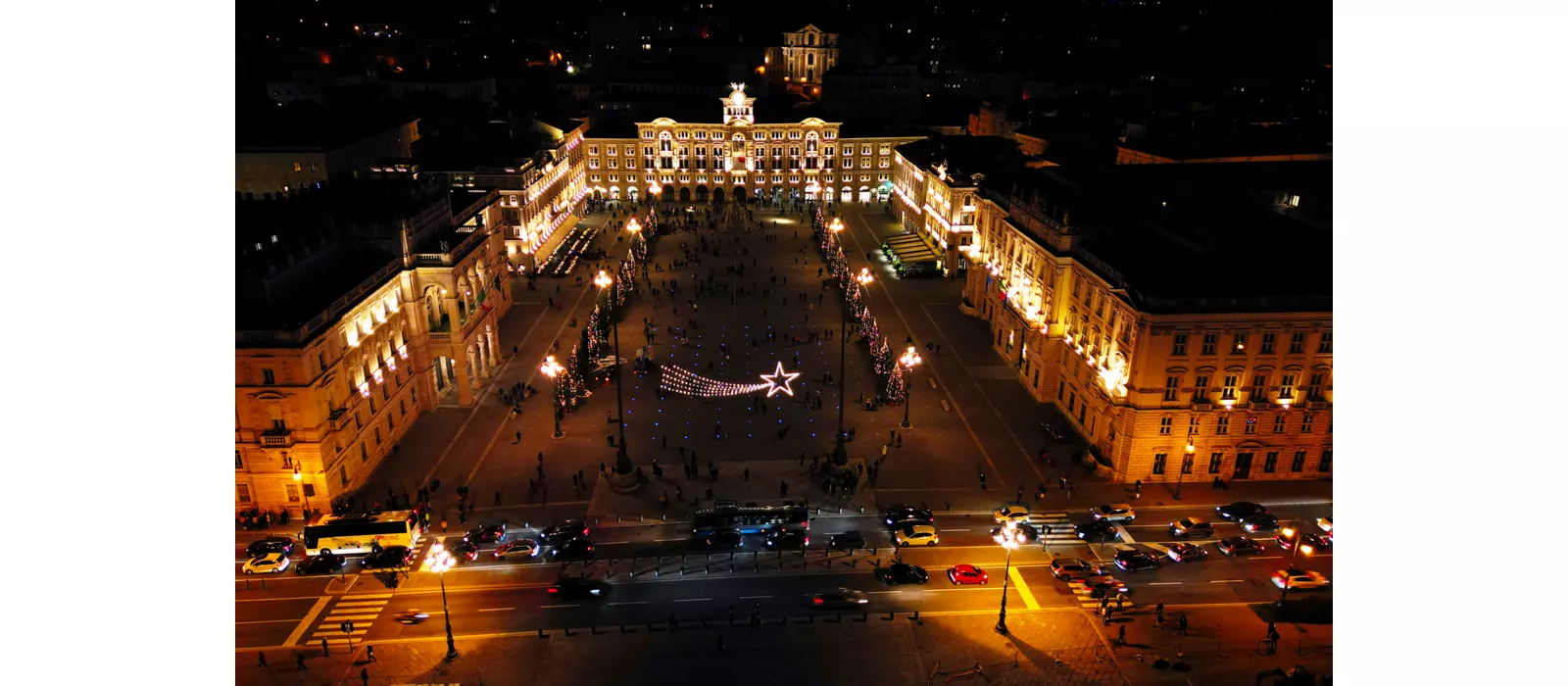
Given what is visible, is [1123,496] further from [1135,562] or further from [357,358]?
[357,358]

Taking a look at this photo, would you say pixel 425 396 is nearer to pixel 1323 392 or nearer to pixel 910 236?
pixel 1323 392

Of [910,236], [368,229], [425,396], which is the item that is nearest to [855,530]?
[425,396]

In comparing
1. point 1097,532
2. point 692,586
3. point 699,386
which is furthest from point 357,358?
point 1097,532

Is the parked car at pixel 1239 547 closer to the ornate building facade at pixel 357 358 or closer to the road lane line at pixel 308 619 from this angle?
the road lane line at pixel 308 619

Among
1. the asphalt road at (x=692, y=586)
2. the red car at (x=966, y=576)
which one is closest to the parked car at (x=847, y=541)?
the asphalt road at (x=692, y=586)

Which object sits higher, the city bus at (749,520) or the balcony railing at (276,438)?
the balcony railing at (276,438)

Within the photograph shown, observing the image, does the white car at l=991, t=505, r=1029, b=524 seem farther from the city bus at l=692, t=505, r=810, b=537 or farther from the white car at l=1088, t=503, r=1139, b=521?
the city bus at l=692, t=505, r=810, b=537

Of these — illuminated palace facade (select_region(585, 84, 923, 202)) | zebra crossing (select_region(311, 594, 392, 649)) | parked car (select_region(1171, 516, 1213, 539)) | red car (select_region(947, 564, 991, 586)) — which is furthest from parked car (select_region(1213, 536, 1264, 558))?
illuminated palace facade (select_region(585, 84, 923, 202))
